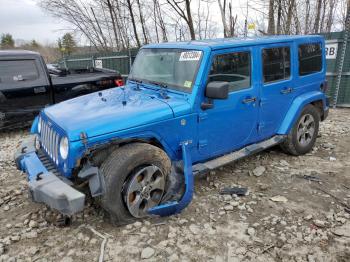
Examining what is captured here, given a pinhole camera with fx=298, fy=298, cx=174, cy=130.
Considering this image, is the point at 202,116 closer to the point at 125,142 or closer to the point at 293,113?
the point at 125,142

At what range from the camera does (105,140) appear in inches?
108

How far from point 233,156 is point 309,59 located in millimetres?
2112

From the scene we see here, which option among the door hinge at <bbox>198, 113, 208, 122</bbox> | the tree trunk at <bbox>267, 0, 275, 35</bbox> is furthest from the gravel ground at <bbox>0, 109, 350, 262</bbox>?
the tree trunk at <bbox>267, 0, 275, 35</bbox>

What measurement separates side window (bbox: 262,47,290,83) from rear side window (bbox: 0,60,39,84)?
4.63m

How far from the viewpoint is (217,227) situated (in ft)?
10.1

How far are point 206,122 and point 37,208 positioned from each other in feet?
7.24

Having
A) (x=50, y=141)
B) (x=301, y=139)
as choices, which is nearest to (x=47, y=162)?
(x=50, y=141)

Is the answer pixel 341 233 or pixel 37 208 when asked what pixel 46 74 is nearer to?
pixel 37 208

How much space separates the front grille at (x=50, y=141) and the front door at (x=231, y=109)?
1543 millimetres

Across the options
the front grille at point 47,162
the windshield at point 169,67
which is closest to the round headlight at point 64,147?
the front grille at point 47,162

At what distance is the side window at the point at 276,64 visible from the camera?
3.99m

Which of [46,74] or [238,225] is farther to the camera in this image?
[46,74]

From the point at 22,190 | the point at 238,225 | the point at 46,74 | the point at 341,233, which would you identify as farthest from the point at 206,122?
the point at 46,74

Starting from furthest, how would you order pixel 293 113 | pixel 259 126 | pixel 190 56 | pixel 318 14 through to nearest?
pixel 318 14 < pixel 293 113 < pixel 259 126 < pixel 190 56
